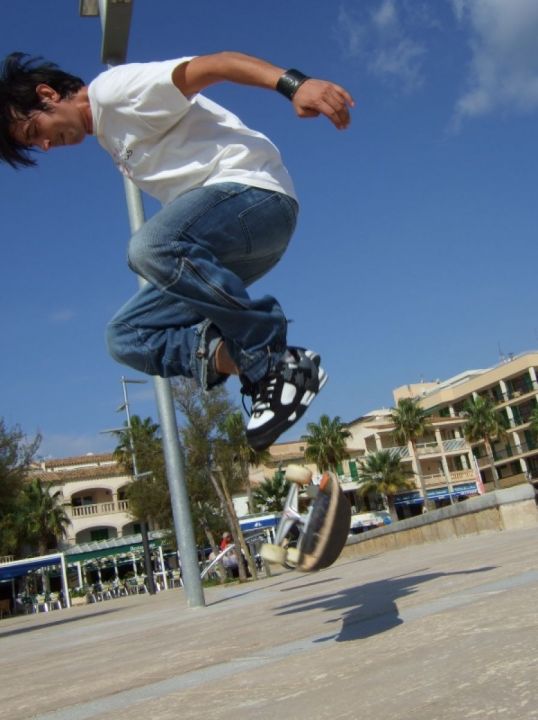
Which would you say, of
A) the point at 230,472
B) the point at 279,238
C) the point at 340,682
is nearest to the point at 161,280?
the point at 279,238

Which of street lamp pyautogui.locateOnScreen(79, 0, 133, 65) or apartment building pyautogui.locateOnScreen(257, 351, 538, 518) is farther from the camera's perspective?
apartment building pyautogui.locateOnScreen(257, 351, 538, 518)

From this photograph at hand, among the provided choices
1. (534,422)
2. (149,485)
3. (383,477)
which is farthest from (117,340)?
(534,422)

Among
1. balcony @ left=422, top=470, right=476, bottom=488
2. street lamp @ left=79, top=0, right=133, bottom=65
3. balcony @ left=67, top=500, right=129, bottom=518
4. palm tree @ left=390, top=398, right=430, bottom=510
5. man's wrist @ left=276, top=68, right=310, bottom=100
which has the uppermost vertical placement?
palm tree @ left=390, top=398, right=430, bottom=510

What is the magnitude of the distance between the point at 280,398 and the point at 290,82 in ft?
3.44

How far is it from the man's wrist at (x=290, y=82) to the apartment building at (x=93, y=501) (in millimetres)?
58221

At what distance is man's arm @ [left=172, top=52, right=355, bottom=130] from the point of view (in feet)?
7.64

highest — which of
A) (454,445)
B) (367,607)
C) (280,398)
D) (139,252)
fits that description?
(454,445)

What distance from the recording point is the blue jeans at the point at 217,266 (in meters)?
2.56

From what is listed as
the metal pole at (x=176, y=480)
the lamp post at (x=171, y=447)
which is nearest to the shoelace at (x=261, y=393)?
the lamp post at (x=171, y=447)

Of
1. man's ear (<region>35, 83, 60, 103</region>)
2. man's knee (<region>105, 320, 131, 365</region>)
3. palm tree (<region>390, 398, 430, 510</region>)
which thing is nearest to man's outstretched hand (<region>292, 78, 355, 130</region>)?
man's ear (<region>35, 83, 60, 103</region>)

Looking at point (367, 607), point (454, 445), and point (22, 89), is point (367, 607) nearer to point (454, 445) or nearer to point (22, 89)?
point (22, 89)

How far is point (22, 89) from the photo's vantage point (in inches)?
111

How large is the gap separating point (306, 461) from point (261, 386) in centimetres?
6668

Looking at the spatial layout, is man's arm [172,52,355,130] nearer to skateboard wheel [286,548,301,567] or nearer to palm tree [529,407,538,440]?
skateboard wheel [286,548,301,567]
